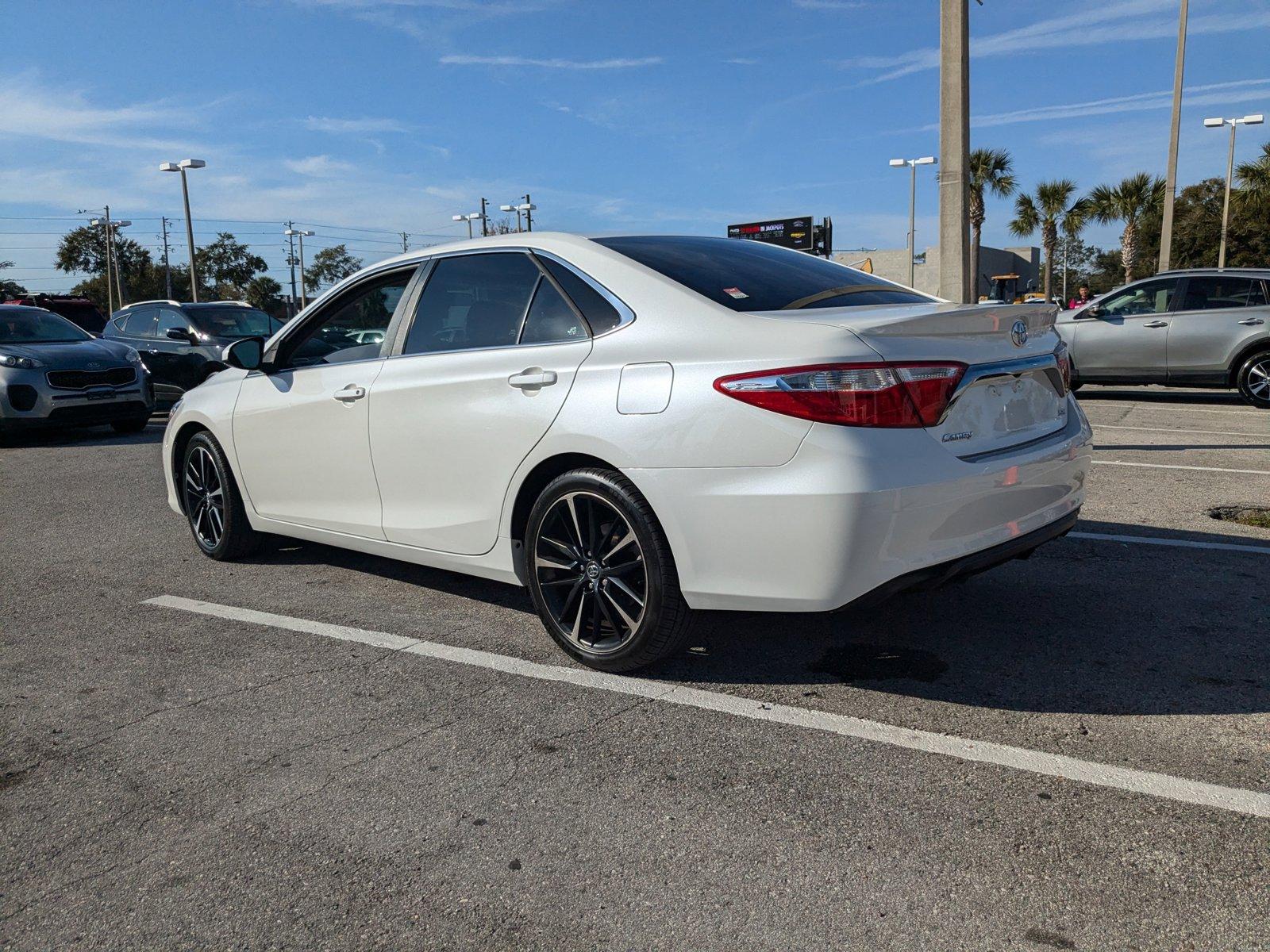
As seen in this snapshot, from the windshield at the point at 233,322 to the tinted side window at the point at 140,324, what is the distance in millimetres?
734

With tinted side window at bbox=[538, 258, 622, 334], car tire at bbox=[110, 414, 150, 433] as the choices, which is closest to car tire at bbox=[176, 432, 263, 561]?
tinted side window at bbox=[538, 258, 622, 334]

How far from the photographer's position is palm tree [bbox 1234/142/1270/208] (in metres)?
50.4

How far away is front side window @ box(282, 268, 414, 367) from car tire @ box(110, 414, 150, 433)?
27.4 ft

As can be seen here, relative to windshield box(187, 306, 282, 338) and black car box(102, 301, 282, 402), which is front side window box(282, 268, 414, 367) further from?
windshield box(187, 306, 282, 338)

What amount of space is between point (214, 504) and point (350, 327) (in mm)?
1471

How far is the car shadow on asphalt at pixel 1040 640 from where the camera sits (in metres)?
3.53

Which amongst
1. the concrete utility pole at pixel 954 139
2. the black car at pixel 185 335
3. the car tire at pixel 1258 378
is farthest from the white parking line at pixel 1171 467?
the black car at pixel 185 335

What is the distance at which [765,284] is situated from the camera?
3.96m

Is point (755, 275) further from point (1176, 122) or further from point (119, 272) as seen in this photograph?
point (119, 272)

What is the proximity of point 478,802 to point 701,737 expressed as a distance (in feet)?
2.42

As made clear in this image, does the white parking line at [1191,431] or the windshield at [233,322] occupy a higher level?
the windshield at [233,322]

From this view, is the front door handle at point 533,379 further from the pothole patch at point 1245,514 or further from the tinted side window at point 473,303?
the pothole patch at point 1245,514

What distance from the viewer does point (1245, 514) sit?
6.24 metres

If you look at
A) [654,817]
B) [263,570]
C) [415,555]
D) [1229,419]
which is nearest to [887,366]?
[654,817]
